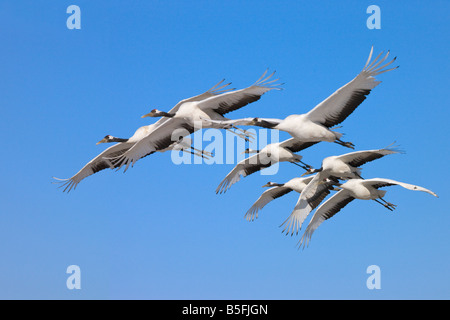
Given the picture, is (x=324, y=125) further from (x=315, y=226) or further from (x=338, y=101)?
(x=315, y=226)

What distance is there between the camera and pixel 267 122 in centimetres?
2575

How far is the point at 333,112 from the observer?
2345cm

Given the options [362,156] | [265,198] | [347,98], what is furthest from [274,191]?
[347,98]

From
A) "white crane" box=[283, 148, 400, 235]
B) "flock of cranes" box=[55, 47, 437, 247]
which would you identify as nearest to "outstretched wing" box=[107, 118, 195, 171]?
"flock of cranes" box=[55, 47, 437, 247]

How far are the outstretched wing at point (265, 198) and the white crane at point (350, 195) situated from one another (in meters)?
2.88

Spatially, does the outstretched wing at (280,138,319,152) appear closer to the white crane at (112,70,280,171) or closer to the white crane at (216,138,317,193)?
the white crane at (216,138,317,193)

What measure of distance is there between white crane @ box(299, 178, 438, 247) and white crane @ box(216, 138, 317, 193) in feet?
5.61

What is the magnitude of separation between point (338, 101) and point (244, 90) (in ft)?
11.2

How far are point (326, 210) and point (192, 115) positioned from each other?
6.81 m

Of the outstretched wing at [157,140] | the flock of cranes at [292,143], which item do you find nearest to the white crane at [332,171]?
the flock of cranes at [292,143]

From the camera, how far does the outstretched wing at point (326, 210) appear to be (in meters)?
28.0

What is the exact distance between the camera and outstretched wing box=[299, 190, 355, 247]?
2805 cm

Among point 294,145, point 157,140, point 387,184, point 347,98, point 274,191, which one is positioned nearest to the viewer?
point 347,98

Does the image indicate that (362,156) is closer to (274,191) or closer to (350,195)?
(350,195)
